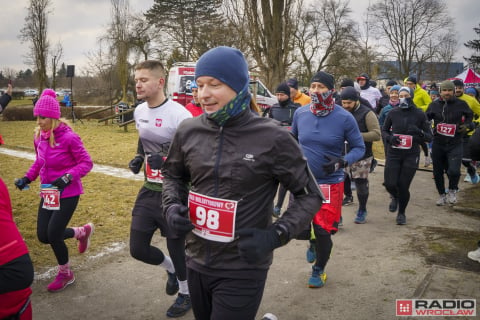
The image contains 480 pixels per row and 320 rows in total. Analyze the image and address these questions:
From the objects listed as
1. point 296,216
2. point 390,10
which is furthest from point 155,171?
point 390,10

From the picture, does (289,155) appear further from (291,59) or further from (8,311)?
(291,59)

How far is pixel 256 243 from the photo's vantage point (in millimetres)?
2043

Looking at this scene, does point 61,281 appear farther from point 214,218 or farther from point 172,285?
point 214,218

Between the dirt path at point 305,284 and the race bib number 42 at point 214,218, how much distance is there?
1.83 metres

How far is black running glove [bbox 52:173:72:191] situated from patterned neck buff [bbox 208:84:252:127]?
2.45 metres

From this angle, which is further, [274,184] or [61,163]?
[61,163]

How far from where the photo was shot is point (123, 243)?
581 cm

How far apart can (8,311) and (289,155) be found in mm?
1813

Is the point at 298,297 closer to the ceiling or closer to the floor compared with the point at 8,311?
closer to the floor

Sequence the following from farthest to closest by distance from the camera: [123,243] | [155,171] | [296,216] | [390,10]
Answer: [390,10]
[123,243]
[155,171]
[296,216]

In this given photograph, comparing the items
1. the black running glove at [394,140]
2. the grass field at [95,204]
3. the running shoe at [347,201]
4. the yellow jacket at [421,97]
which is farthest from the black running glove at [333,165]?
the yellow jacket at [421,97]

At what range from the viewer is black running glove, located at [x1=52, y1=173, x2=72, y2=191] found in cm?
412

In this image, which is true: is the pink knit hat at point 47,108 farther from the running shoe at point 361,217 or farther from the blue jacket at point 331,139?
the running shoe at point 361,217

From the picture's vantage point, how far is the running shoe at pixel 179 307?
12.6ft
